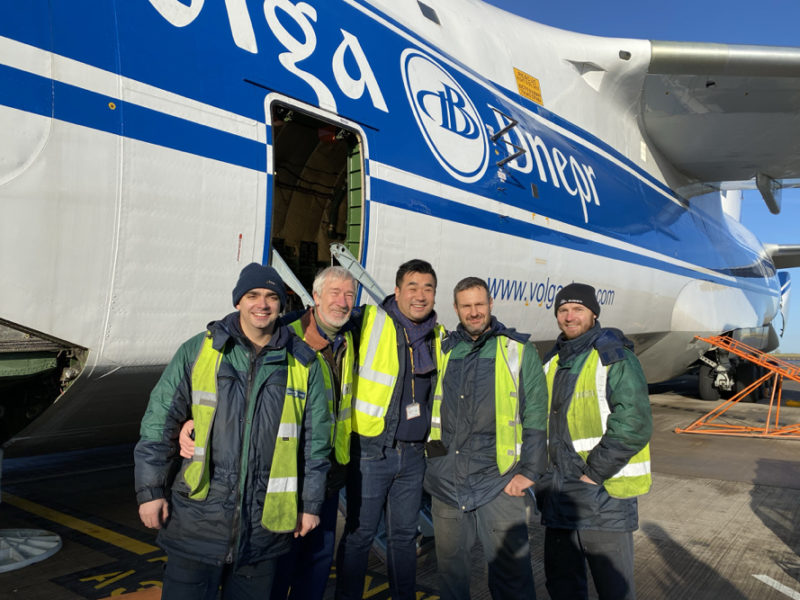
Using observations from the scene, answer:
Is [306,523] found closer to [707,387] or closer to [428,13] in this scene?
[428,13]

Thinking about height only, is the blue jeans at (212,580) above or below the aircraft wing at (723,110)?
below

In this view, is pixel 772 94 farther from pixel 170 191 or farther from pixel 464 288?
pixel 170 191

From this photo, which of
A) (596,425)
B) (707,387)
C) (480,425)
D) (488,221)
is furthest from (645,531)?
(707,387)

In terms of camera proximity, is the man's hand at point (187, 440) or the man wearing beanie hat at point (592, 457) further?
the man wearing beanie hat at point (592, 457)

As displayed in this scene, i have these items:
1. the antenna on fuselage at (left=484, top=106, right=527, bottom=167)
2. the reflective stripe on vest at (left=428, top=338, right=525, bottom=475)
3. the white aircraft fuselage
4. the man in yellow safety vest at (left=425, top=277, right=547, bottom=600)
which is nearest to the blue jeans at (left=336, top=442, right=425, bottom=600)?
the man in yellow safety vest at (left=425, top=277, right=547, bottom=600)

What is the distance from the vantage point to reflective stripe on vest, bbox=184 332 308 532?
2082 millimetres

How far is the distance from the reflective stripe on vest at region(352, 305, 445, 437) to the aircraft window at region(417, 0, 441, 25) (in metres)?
3.25

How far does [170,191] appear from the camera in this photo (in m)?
2.77

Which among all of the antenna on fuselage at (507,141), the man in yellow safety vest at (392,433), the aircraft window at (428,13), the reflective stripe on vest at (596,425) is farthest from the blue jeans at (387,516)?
the aircraft window at (428,13)

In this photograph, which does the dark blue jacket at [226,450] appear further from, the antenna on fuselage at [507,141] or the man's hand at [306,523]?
the antenna on fuselage at [507,141]

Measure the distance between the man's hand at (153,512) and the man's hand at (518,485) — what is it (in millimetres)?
1395

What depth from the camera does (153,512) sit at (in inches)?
80.4

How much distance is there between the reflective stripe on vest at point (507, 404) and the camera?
267 centimetres

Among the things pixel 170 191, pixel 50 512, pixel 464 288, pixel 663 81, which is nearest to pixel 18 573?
pixel 50 512
